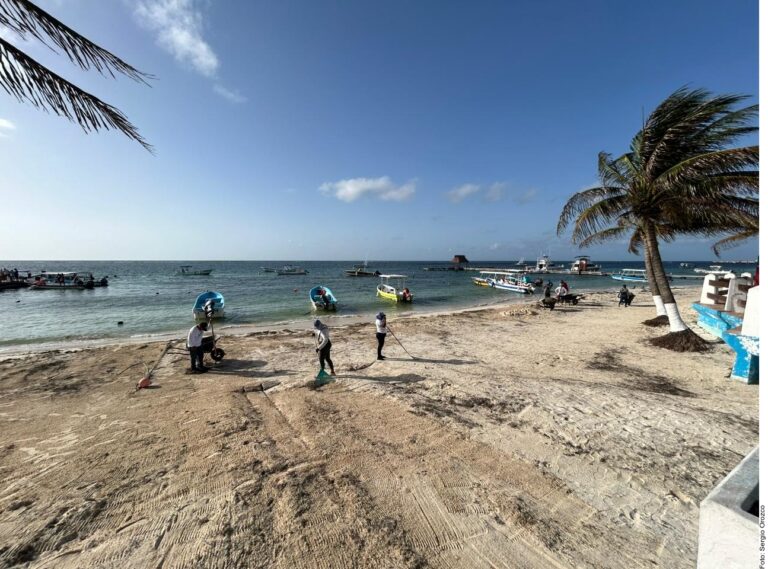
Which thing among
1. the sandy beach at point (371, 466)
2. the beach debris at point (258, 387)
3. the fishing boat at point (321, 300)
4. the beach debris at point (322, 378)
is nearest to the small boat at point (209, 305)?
the fishing boat at point (321, 300)

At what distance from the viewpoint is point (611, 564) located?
306 cm

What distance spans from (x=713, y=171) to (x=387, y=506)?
42.5 ft

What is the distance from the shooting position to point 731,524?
4.91ft

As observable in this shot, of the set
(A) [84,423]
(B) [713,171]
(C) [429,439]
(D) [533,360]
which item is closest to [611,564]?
(C) [429,439]

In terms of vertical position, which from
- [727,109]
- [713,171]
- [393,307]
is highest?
[727,109]

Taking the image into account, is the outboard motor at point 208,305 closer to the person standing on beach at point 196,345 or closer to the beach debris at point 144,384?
the person standing on beach at point 196,345

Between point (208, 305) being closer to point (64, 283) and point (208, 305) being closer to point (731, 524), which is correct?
point (731, 524)

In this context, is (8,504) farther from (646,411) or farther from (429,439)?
(646,411)

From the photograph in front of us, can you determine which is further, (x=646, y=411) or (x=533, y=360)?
(x=533, y=360)

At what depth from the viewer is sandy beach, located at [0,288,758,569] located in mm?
3283

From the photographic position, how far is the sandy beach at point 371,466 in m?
3.28

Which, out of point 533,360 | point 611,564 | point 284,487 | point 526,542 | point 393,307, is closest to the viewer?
point 611,564

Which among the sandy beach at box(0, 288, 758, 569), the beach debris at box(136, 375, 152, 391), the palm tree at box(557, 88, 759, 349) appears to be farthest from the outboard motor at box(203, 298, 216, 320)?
the palm tree at box(557, 88, 759, 349)

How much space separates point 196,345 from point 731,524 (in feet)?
34.8
